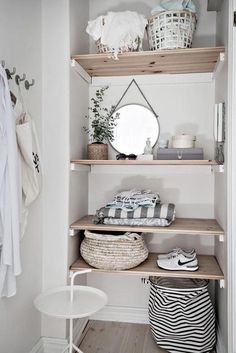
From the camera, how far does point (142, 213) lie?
2004mm

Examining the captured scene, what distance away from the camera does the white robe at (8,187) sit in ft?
4.55

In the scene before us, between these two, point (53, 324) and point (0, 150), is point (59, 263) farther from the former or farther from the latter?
point (0, 150)

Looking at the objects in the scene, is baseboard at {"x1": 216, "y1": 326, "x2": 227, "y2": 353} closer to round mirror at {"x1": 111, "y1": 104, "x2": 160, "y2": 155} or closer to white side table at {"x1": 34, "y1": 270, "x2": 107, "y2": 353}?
white side table at {"x1": 34, "y1": 270, "x2": 107, "y2": 353}

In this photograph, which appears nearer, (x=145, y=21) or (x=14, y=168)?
(x=14, y=168)

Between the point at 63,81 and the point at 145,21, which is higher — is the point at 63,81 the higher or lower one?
the lower one

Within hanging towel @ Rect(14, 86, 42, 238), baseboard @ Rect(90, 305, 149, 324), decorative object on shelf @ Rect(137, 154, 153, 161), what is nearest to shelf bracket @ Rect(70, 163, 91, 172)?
hanging towel @ Rect(14, 86, 42, 238)

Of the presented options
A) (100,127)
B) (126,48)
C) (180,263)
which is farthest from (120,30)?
(180,263)

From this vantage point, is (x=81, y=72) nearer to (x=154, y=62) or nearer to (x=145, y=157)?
(x=154, y=62)

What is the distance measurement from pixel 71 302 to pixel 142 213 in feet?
2.27

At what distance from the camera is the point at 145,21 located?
1963 mm

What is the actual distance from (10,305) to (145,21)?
1.86m

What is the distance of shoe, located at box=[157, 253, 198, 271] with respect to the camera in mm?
1942

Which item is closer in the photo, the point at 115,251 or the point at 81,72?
the point at 115,251

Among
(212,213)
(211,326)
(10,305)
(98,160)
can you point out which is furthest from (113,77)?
(211,326)
